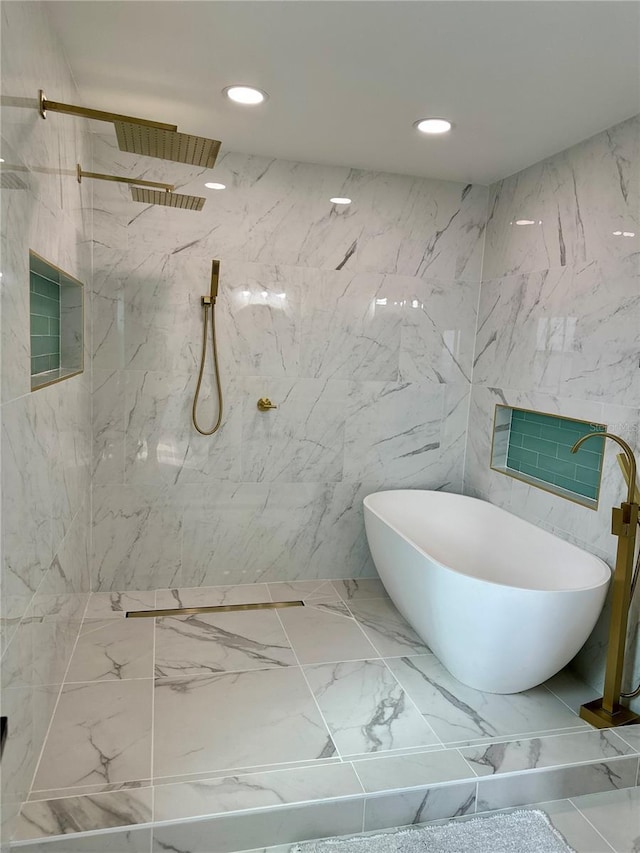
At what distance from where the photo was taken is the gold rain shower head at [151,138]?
73.4 inches

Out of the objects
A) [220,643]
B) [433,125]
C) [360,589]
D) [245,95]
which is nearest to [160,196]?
[245,95]

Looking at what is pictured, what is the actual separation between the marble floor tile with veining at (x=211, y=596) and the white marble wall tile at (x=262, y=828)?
5.28 feet

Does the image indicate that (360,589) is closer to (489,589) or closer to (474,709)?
(474,709)

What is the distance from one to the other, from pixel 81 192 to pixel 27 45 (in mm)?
1139

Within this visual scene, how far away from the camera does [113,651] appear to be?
2.86 metres

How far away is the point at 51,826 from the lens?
1.75 m

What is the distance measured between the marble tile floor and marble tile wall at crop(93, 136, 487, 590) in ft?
2.01

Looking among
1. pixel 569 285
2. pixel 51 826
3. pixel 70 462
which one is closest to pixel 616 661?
pixel 569 285

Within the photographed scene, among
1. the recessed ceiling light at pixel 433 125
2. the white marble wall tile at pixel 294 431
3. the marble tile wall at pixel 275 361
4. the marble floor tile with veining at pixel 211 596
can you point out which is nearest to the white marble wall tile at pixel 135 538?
the marble tile wall at pixel 275 361

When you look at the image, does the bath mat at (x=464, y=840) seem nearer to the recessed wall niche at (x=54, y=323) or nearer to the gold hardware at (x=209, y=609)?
the gold hardware at (x=209, y=609)

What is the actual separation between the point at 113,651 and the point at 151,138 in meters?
2.29

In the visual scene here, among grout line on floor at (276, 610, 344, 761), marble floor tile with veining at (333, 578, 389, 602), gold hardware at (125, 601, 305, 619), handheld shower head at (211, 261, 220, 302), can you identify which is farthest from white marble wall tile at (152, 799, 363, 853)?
handheld shower head at (211, 261, 220, 302)

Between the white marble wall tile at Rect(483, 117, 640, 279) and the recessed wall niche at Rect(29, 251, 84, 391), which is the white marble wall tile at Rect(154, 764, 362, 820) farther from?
the white marble wall tile at Rect(483, 117, 640, 279)

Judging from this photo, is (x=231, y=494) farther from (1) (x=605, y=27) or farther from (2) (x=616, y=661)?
(1) (x=605, y=27)
